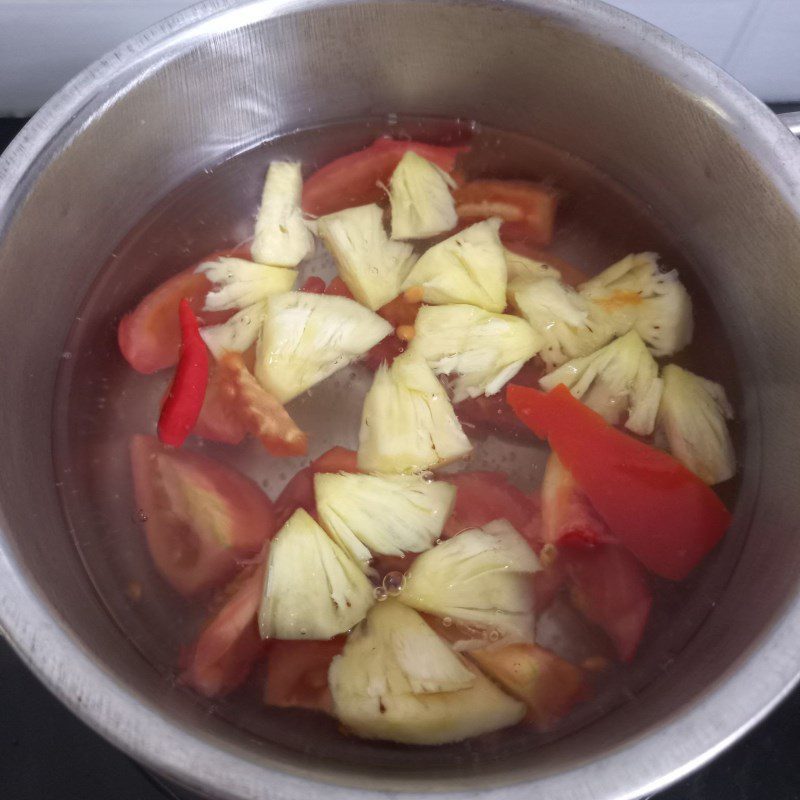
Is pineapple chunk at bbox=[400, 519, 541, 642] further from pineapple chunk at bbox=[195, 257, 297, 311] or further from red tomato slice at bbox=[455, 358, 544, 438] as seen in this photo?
pineapple chunk at bbox=[195, 257, 297, 311]

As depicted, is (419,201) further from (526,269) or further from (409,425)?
(409,425)

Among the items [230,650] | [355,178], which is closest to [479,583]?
[230,650]

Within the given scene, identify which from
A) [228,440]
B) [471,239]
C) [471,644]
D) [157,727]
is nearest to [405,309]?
[471,239]

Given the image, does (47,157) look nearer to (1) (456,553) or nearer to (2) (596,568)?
(1) (456,553)

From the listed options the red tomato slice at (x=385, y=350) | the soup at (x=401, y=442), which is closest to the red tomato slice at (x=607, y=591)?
the soup at (x=401, y=442)

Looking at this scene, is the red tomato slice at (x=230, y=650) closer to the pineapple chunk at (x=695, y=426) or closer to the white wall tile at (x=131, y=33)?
the pineapple chunk at (x=695, y=426)
